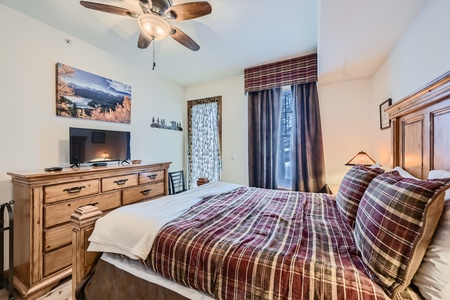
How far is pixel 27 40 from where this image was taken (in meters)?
2.02

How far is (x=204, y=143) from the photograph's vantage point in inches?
156

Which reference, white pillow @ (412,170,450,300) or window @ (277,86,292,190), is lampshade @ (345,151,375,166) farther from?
white pillow @ (412,170,450,300)

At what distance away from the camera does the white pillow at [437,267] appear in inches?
25.7

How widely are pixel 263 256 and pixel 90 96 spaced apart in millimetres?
2824

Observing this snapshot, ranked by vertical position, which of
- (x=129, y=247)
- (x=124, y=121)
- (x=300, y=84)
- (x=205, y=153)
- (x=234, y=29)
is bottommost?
(x=129, y=247)

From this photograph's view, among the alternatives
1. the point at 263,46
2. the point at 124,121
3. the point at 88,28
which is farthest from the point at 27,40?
the point at 263,46

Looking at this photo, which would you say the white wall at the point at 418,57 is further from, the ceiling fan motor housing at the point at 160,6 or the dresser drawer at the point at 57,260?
the dresser drawer at the point at 57,260

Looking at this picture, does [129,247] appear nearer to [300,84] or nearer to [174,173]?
[174,173]

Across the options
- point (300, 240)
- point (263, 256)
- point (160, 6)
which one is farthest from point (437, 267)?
point (160, 6)

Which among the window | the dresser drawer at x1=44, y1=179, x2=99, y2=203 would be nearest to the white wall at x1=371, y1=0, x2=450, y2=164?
the window

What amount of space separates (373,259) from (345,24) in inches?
70.5

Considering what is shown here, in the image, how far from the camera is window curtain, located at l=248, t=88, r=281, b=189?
320 centimetres

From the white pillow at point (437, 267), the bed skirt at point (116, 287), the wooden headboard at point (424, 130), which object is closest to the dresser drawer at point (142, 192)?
the bed skirt at point (116, 287)

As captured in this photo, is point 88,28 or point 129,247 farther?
point 88,28
